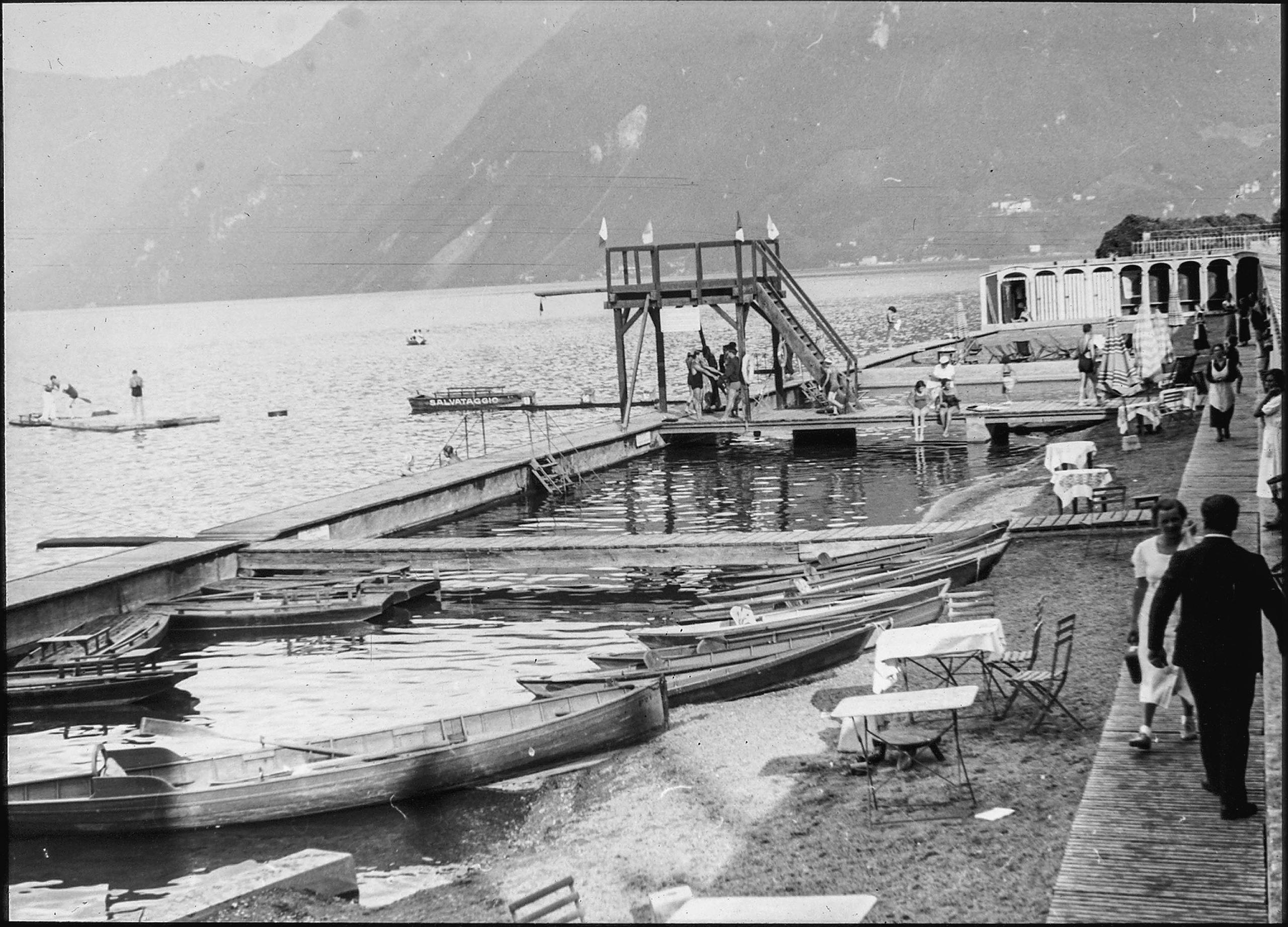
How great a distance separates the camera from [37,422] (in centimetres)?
6794

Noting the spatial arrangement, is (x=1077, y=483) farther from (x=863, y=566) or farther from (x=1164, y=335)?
(x=1164, y=335)

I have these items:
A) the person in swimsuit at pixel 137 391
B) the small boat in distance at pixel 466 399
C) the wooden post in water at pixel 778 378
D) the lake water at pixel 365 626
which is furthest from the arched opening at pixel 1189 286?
the person in swimsuit at pixel 137 391

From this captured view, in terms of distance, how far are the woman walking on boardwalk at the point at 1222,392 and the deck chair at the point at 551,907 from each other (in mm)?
18339

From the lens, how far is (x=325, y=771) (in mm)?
13383

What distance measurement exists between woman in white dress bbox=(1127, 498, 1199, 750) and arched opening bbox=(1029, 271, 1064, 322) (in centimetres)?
6368

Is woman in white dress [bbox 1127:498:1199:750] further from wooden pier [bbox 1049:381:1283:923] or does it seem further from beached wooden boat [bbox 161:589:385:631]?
beached wooden boat [bbox 161:589:385:631]

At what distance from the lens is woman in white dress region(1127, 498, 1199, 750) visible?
9.74m

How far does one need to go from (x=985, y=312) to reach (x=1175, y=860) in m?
69.3

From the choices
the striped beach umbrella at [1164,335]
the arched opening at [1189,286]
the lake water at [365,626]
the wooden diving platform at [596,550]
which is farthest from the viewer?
the arched opening at [1189,286]

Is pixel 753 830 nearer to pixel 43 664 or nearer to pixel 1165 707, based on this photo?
pixel 1165 707

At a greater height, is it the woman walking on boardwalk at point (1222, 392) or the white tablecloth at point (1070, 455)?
the woman walking on boardwalk at point (1222, 392)

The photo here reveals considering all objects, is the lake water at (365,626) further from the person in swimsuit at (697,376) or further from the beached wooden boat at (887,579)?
the beached wooden boat at (887,579)

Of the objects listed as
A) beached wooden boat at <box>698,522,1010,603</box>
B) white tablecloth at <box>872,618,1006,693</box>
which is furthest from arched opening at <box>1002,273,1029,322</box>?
white tablecloth at <box>872,618,1006,693</box>

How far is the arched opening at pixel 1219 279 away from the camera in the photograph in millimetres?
69500
